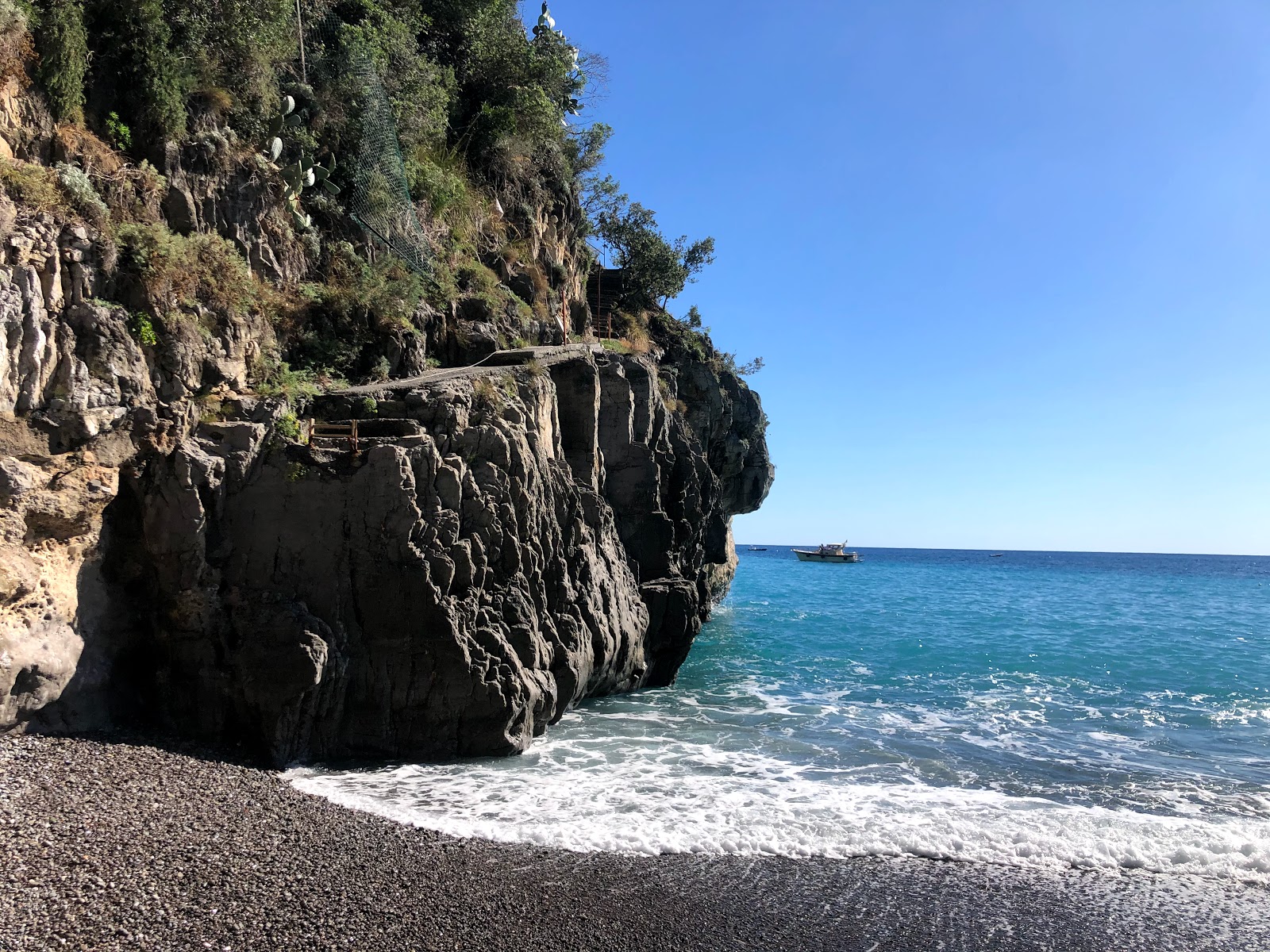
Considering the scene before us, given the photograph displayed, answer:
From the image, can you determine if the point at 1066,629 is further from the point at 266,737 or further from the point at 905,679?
the point at 266,737

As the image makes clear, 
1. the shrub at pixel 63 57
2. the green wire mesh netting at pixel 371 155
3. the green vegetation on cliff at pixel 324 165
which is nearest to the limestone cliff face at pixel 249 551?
the green vegetation on cliff at pixel 324 165

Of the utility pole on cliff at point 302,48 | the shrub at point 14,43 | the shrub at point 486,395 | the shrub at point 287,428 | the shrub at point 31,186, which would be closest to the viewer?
the shrub at point 31,186

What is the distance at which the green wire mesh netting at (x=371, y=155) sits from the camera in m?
16.6

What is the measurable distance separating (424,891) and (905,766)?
29.1ft

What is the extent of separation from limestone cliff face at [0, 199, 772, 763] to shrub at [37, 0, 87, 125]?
2.70m

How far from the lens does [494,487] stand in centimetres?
1263

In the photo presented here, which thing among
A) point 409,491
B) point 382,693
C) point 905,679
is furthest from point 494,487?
point 905,679

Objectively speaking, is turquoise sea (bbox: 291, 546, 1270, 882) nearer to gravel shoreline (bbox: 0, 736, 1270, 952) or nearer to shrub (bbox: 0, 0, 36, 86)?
gravel shoreline (bbox: 0, 736, 1270, 952)

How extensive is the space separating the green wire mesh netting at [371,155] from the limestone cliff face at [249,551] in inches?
215

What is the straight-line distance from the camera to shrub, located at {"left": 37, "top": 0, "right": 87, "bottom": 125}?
421 inches

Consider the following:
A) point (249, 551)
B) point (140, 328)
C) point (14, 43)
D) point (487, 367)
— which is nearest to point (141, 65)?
point (14, 43)

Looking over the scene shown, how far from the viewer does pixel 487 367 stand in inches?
613

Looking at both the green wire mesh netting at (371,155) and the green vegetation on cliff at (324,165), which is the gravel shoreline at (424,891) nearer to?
the green vegetation on cliff at (324,165)

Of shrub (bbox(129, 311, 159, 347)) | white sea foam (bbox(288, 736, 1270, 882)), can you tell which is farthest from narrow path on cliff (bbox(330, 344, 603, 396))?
white sea foam (bbox(288, 736, 1270, 882))
